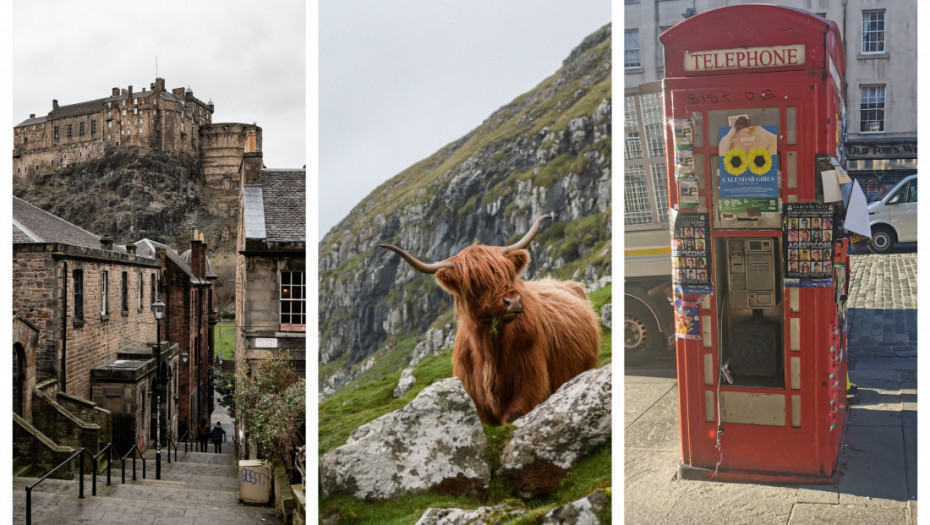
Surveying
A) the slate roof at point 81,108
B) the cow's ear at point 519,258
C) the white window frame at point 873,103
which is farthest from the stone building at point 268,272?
the white window frame at point 873,103

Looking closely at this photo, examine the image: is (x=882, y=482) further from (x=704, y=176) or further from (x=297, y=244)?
(x=297, y=244)

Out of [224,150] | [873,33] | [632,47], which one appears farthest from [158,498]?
[873,33]

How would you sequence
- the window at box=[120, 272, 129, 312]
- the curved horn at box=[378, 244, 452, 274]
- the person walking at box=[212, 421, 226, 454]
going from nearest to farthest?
the curved horn at box=[378, 244, 452, 274], the window at box=[120, 272, 129, 312], the person walking at box=[212, 421, 226, 454]

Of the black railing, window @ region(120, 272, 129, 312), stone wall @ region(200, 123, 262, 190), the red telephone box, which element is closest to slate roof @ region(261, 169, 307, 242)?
stone wall @ region(200, 123, 262, 190)

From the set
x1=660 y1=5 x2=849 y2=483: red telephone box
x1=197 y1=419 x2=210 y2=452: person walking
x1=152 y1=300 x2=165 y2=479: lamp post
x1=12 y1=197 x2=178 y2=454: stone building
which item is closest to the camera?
x1=660 y1=5 x2=849 y2=483: red telephone box

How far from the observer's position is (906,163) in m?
3.69

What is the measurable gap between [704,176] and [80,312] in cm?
483

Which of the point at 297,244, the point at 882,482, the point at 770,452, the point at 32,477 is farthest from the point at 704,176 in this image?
the point at 32,477

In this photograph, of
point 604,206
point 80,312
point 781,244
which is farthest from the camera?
point 80,312

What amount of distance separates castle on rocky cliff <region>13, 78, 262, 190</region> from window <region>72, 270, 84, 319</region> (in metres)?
0.85

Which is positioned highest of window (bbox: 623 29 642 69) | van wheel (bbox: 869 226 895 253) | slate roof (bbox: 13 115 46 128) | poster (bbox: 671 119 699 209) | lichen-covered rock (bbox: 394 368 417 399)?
window (bbox: 623 29 642 69)

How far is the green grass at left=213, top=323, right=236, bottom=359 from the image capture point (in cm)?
552

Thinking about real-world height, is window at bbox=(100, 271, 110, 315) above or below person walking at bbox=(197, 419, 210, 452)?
above

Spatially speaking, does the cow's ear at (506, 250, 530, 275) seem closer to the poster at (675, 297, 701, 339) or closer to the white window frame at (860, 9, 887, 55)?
the poster at (675, 297, 701, 339)
